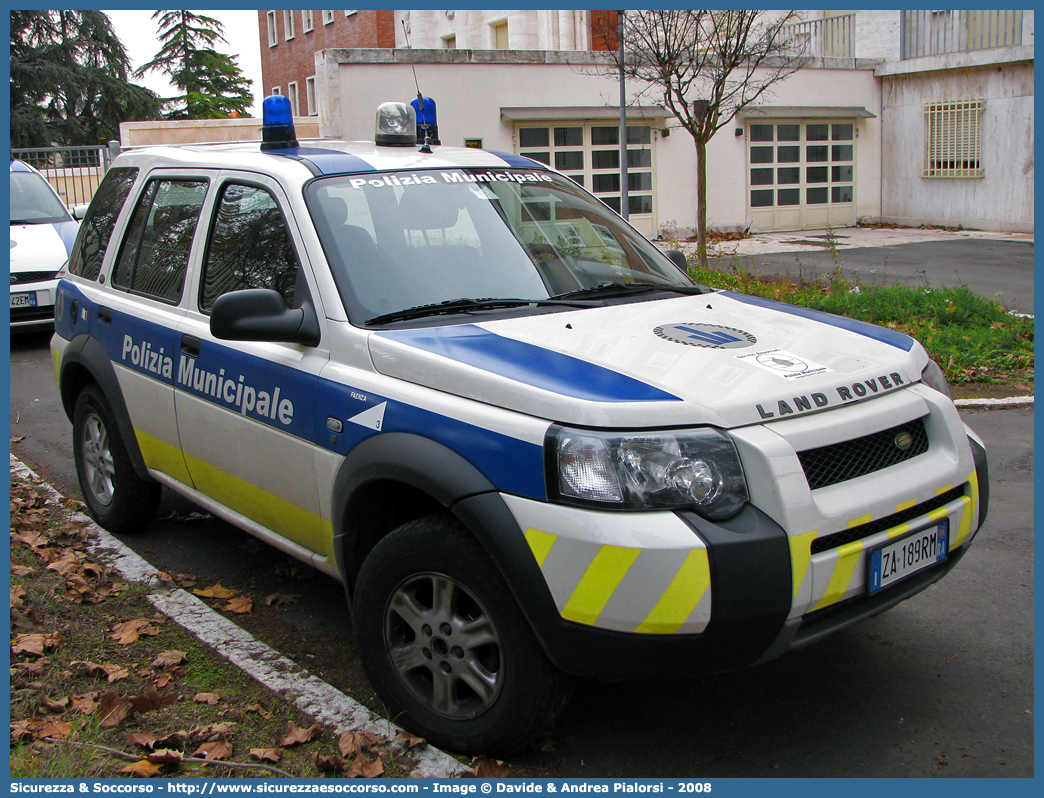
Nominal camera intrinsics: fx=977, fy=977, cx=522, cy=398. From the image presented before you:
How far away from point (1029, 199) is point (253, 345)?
23417 mm

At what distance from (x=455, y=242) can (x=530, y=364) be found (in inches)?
38.4

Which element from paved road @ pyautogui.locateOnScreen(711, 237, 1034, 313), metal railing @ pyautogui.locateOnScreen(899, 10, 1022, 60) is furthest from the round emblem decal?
metal railing @ pyautogui.locateOnScreen(899, 10, 1022, 60)

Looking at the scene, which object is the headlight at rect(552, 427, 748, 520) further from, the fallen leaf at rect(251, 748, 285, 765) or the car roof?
the car roof

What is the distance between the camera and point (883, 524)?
2.94 m

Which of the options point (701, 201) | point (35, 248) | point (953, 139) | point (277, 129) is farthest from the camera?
point (953, 139)

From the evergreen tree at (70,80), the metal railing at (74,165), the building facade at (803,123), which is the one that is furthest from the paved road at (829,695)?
the evergreen tree at (70,80)

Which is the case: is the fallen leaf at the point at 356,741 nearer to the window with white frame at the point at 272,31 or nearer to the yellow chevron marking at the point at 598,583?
the yellow chevron marking at the point at 598,583

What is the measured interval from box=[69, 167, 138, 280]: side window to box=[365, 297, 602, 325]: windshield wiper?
2277 mm

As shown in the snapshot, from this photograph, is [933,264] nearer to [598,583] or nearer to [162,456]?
[162,456]

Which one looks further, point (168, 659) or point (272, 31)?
point (272, 31)

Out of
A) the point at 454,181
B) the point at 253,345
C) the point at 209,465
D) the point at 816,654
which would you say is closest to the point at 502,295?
the point at 454,181

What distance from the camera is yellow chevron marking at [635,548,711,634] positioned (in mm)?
2572

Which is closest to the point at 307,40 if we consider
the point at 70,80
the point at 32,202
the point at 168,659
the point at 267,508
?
the point at 70,80

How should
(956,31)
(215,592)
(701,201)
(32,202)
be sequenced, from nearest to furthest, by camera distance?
1. (215,592)
2. (32,202)
3. (701,201)
4. (956,31)
